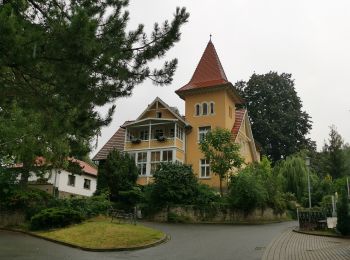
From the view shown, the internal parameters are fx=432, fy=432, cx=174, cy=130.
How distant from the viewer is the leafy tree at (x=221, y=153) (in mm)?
34562

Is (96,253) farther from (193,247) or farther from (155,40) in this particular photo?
(155,40)

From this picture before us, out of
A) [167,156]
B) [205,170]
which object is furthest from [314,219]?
[167,156]

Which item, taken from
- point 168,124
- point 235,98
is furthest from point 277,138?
point 168,124

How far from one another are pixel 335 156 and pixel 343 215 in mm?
32270

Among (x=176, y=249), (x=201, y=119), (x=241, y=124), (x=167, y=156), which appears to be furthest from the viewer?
(x=241, y=124)

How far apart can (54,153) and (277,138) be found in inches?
1705

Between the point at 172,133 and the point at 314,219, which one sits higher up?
the point at 172,133

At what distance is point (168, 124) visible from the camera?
4234 cm

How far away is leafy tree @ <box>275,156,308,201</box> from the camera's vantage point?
4484 cm

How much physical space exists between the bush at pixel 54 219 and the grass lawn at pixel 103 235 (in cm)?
61

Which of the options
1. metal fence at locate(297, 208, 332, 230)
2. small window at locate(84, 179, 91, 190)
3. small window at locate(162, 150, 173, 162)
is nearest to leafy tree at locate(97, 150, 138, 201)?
small window at locate(162, 150, 173, 162)

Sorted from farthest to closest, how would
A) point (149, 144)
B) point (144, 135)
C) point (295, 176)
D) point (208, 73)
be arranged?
1. point (295, 176)
2. point (208, 73)
3. point (144, 135)
4. point (149, 144)

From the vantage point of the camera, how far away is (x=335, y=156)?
170ft

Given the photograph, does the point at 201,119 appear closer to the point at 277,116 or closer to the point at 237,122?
the point at 237,122
